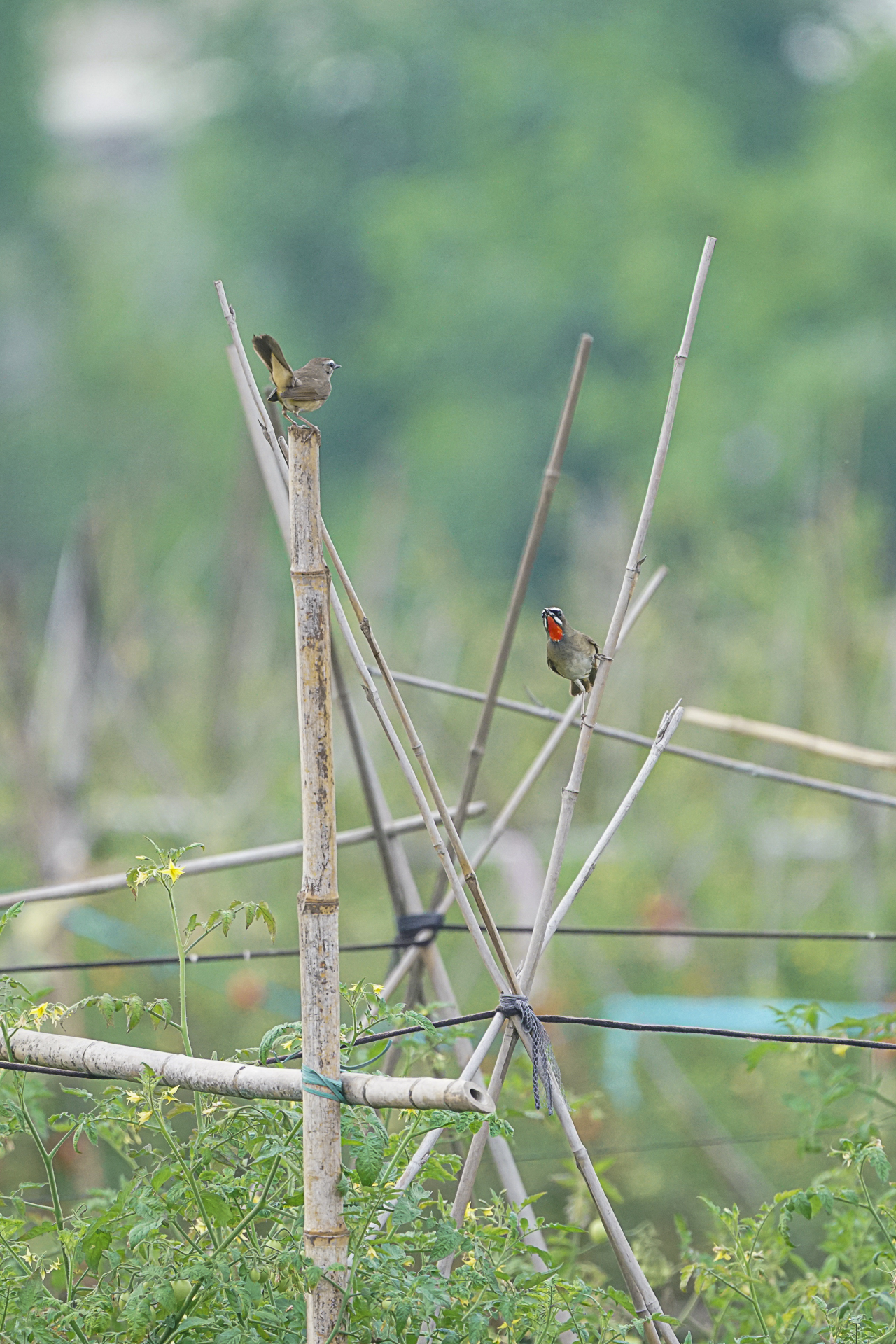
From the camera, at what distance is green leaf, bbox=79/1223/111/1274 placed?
3.82 ft

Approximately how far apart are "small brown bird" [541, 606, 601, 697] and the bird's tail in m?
0.39

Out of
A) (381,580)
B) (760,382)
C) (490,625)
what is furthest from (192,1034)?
(760,382)

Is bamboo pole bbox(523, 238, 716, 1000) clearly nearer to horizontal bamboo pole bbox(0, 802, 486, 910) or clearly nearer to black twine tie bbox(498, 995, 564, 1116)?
black twine tie bbox(498, 995, 564, 1116)

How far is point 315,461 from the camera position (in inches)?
Result: 45.3

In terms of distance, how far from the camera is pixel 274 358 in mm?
1232

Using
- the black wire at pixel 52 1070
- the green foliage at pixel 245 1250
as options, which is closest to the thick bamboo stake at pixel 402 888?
the green foliage at pixel 245 1250

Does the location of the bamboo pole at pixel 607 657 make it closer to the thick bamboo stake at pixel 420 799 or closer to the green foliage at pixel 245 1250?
the thick bamboo stake at pixel 420 799

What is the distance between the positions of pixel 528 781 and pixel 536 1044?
437 millimetres

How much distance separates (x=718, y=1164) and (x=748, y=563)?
11.8 ft

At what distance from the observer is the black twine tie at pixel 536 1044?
4.17ft

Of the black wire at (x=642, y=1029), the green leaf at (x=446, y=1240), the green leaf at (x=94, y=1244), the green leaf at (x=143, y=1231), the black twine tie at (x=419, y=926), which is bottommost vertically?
the green leaf at (x=94, y=1244)

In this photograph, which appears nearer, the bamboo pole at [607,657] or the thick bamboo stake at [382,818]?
the bamboo pole at [607,657]

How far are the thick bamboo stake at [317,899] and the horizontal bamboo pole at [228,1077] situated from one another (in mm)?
31

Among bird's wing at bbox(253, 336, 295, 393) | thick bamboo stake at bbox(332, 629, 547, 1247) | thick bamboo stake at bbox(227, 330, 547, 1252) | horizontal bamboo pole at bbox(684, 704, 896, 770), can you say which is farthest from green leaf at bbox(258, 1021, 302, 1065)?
horizontal bamboo pole at bbox(684, 704, 896, 770)
